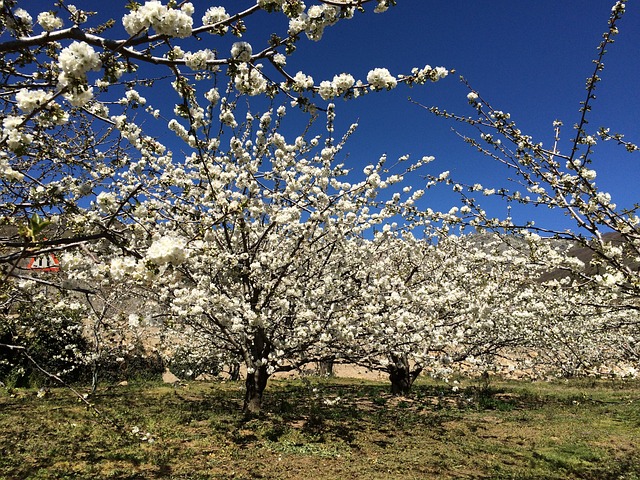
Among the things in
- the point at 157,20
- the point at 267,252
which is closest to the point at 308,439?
the point at 267,252

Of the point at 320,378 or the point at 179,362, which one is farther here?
the point at 320,378

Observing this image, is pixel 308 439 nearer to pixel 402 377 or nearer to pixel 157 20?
pixel 402 377

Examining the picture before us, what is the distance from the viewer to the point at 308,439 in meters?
8.28

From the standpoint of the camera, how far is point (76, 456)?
677 centimetres

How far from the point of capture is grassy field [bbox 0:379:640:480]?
6566mm

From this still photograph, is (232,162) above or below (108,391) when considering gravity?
above

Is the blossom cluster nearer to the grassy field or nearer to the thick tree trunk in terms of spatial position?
the grassy field

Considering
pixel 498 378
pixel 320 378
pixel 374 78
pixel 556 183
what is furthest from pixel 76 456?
pixel 498 378

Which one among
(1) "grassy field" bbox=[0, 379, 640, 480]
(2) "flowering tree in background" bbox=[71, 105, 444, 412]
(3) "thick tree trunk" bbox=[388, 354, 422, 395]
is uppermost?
(2) "flowering tree in background" bbox=[71, 105, 444, 412]

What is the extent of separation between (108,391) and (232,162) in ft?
31.8

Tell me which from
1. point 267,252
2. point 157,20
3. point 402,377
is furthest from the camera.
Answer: point 402,377

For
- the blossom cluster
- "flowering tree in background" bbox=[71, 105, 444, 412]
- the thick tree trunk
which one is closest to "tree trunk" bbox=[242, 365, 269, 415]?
"flowering tree in background" bbox=[71, 105, 444, 412]

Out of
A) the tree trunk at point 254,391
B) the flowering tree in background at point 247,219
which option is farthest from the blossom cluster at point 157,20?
the tree trunk at point 254,391

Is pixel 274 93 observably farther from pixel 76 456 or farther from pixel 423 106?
pixel 76 456
